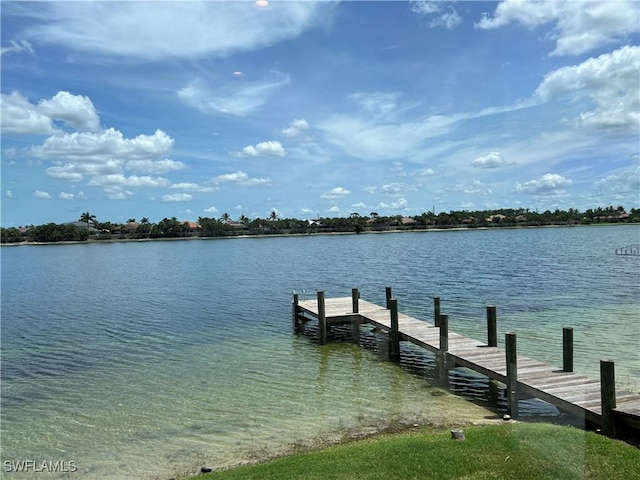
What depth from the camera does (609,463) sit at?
23.2 ft

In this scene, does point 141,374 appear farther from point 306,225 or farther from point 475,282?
point 306,225

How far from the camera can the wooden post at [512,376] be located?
1134cm

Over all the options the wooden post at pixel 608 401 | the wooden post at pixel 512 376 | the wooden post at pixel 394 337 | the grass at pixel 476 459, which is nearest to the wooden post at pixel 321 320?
the wooden post at pixel 394 337

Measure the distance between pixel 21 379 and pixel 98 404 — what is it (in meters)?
4.75

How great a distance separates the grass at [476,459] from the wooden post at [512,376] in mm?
2432

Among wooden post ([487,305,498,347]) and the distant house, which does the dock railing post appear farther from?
the distant house

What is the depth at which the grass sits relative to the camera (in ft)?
22.7

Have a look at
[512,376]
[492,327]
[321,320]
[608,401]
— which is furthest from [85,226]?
[608,401]

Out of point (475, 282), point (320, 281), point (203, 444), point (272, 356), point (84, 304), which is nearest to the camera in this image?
point (203, 444)

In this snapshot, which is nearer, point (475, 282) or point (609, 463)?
point (609, 463)

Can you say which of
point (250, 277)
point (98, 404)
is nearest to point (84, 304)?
point (250, 277)

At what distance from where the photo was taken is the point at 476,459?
291 inches

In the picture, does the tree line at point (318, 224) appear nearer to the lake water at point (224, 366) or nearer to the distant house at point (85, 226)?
the distant house at point (85, 226)

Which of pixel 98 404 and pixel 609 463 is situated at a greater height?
pixel 609 463
